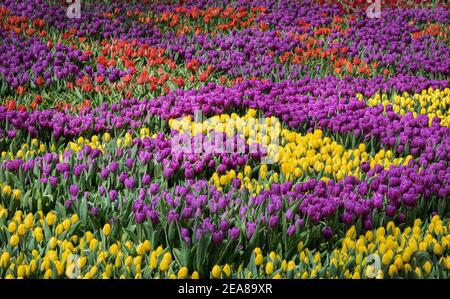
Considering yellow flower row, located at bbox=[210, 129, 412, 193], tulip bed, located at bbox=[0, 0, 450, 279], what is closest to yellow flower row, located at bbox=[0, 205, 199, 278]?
tulip bed, located at bbox=[0, 0, 450, 279]

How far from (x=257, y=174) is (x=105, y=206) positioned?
1.43 meters

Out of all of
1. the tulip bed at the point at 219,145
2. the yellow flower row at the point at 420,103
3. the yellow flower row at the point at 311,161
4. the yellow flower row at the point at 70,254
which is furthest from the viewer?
the yellow flower row at the point at 420,103

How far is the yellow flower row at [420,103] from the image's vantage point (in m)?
7.23

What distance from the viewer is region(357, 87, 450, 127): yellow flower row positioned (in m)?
7.23

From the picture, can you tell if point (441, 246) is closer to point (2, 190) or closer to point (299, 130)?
point (299, 130)

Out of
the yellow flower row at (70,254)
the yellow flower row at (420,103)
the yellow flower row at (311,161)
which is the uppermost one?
the yellow flower row at (420,103)

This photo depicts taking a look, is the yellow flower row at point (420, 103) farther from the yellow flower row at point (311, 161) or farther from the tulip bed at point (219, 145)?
the yellow flower row at point (311, 161)

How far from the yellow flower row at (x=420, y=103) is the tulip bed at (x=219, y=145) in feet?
0.08

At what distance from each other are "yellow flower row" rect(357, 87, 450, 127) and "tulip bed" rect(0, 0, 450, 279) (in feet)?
0.08

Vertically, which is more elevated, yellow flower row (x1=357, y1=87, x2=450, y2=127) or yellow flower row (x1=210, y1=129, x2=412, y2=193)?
yellow flower row (x1=357, y1=87, x2=450, y2=127)

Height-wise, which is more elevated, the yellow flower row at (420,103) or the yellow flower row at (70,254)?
the yellow flower row at (420,103)

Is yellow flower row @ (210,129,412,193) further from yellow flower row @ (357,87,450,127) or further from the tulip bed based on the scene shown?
yellow flower row @ (357,87,450,127)

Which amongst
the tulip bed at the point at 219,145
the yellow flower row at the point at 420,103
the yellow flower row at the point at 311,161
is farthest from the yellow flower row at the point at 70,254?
the yellow flower row at the point at 420,103

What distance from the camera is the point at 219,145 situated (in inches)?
233
